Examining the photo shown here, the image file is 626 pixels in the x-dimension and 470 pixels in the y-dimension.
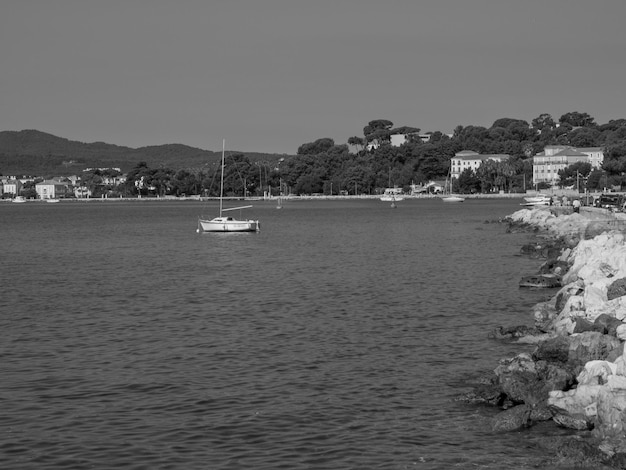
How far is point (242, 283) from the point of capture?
37.9m

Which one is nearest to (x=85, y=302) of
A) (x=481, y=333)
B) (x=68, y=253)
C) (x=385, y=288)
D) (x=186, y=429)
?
(x=385, y=288)

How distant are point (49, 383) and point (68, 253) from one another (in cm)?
3855

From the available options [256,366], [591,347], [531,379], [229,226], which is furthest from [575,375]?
[229,226]

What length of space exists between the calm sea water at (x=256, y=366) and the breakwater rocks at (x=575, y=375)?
0.52m

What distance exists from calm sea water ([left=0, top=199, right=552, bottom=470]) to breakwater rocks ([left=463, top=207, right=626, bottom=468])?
520mm

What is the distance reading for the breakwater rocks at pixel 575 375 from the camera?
14.8 m

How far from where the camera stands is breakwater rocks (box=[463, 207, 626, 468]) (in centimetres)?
1480

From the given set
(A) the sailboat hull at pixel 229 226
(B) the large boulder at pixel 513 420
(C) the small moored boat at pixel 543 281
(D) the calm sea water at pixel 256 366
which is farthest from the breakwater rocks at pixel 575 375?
(A) the sailboat hull at pixel 229 226

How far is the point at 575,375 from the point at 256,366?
6.87 meters

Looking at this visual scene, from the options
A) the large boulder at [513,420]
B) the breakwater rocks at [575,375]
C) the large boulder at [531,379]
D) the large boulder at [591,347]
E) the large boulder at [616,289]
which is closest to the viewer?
the breakwater rocks at [575,375]

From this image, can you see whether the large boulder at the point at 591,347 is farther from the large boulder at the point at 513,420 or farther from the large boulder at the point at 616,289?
the large boulder at the point at 616,289

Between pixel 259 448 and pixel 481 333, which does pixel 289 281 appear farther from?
pixel 259 448

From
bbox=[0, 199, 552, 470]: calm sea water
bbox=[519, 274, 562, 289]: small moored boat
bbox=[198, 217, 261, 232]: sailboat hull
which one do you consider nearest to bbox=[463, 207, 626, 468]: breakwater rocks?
bbox=[0, 199, 552, 470]: calm sea water

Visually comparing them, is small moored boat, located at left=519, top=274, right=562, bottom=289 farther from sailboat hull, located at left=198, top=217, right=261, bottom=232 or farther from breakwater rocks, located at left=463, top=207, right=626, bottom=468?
sailboat hull, located at left=198, top=217, right=261, bottom=232
